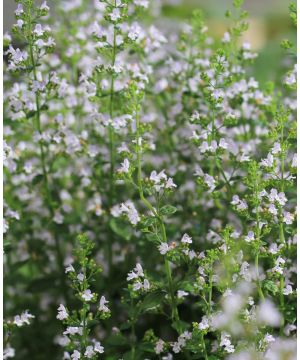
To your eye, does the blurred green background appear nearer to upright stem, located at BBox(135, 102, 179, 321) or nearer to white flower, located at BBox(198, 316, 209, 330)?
upright stem, located at BBox(135, 102, 179, 321)

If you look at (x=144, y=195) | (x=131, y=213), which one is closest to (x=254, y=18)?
(x=144, y=195)

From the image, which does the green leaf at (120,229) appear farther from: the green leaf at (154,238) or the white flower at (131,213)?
the green leaf at (154,238)

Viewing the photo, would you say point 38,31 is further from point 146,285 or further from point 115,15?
point 146,285

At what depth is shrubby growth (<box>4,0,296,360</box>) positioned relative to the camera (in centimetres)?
136

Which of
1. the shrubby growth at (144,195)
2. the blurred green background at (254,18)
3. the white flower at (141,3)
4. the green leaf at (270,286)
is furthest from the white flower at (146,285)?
the blurred green background at (254,18)

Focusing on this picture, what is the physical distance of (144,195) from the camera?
194 centimetres

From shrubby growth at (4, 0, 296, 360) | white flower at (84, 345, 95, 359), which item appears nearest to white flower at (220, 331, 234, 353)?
shrubby growth at (4, 0, 296, 360)

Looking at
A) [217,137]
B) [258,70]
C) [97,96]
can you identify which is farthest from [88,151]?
[258,70]

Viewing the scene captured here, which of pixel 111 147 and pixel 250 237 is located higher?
pixel 111 147

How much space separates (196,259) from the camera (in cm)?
142

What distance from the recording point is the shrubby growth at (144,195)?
1358mm

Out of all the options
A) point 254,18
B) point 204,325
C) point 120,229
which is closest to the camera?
point 204,325

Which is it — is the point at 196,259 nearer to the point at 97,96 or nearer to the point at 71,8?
the point at 97,96

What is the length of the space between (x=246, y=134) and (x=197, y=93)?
0.16m
